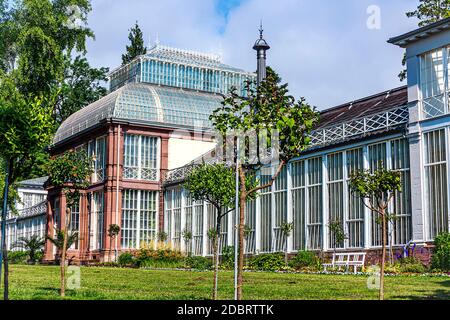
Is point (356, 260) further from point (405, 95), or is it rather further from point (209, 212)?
point (209, 212)

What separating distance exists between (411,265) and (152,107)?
896 inches

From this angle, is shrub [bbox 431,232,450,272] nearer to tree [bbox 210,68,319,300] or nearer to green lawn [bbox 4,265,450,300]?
green lawn [bbox 4,265,450,300]

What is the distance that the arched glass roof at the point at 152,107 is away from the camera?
137 feet

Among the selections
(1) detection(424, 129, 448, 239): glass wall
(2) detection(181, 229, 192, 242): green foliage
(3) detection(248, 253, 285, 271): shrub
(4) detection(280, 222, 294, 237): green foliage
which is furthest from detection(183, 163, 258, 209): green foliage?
(2) detection(181, 229, 192, 242): green foliage

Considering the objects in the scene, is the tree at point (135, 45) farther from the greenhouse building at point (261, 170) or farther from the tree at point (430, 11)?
the tree at point (430, 11)

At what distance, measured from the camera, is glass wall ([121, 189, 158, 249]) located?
4125 centimetres

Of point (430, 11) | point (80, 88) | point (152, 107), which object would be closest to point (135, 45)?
point (80, 88)

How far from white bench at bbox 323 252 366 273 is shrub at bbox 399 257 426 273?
1970mm

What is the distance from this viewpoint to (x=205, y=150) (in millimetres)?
44781

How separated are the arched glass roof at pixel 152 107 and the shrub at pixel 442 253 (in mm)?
22250

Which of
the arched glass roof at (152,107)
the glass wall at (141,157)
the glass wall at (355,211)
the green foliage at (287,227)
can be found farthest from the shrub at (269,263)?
the arched glass roof at (152,107)

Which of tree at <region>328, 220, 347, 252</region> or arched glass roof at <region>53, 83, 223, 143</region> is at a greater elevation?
arched glass roof at <region>53, 83, 223, 143</region>

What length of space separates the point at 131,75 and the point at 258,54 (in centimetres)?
975

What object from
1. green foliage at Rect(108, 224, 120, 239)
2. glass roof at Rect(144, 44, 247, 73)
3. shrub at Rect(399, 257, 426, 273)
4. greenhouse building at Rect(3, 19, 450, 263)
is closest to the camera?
shrub at Rect(399, 257, 426, 273)
